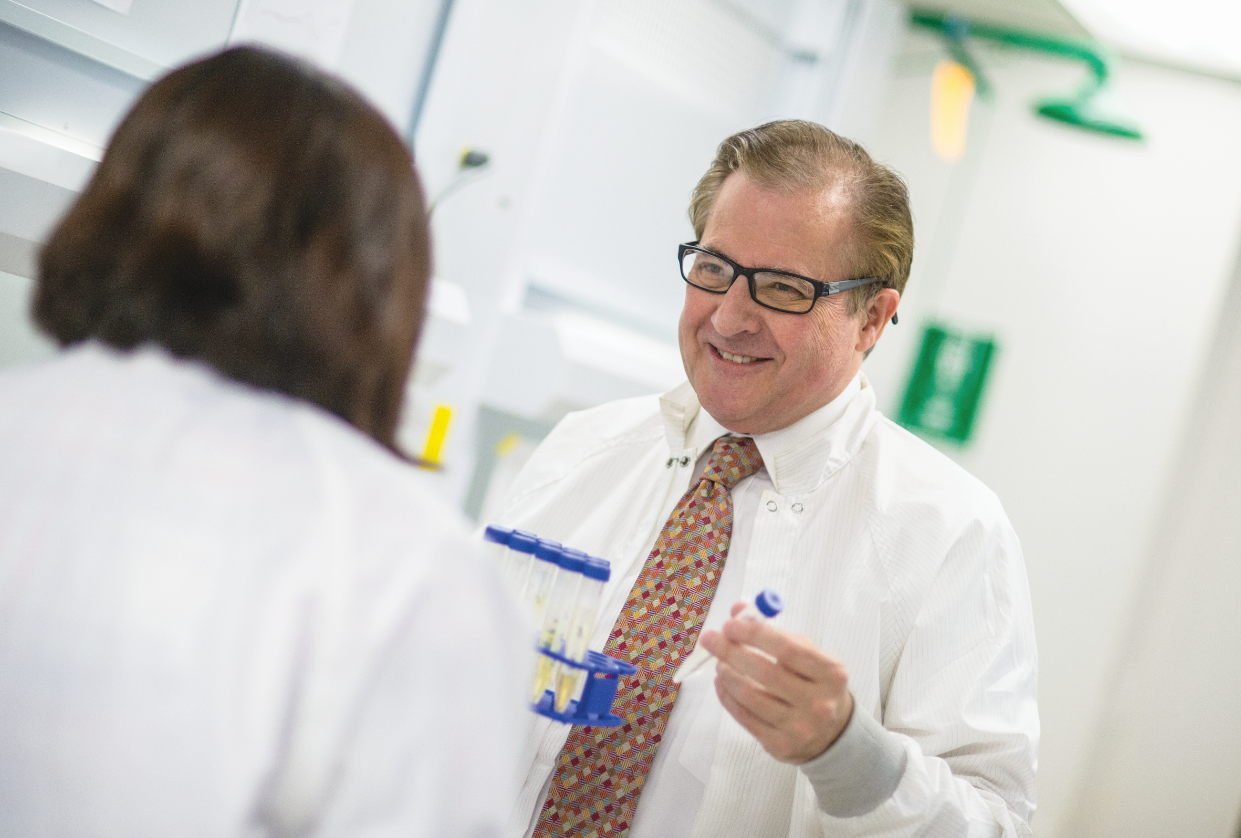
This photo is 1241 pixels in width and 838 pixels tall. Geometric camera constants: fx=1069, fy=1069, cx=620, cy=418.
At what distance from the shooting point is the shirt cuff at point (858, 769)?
3.62 ft

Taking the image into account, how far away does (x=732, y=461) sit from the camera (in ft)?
4.94

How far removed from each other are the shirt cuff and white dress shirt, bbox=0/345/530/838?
54 cm

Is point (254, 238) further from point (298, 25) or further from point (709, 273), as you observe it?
point (298, 25)

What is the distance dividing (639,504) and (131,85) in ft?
3.48

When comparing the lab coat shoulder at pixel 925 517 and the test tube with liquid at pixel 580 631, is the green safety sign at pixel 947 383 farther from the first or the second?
the test tube with liquid at pixel 580 631

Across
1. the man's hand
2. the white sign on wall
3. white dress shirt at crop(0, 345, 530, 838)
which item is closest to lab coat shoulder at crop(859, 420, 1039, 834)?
the man's hand

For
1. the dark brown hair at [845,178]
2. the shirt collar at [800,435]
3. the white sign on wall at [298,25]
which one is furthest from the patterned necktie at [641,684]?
the white sign on wall at [298,25]

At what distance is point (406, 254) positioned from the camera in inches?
27.9

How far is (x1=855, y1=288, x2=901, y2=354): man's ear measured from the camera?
5.17 feet

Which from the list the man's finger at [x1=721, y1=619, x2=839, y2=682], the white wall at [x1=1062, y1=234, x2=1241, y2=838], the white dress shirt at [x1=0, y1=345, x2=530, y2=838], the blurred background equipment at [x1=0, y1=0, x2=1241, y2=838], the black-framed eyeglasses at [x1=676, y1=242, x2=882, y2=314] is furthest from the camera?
the white wall at [x1=1062, y1=234, x2=1241, y2=838]

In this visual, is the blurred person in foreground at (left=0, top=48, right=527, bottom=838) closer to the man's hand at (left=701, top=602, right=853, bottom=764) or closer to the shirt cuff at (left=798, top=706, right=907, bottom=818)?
the man's hand at (left=701, top=602, right=853, bottom=764)

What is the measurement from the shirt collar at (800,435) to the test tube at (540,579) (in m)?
0.42

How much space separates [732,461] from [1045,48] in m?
2.56

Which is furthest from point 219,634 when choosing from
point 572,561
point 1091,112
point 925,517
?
point 1091,112
